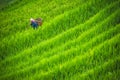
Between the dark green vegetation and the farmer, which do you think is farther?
the farmer

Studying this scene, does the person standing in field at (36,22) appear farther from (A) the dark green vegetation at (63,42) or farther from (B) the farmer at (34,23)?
(A) the dark green vegetation at (63,42)

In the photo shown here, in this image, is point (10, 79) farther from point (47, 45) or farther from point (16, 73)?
point (47, 45)

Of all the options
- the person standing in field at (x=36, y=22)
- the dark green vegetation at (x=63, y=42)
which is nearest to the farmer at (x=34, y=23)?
the person standing in field at (x=36, y=22)

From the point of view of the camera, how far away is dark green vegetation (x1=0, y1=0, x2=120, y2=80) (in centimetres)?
585

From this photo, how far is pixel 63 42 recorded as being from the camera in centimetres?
702

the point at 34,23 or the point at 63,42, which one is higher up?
the point at 34,23

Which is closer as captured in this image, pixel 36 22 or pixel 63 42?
pixel 63 42

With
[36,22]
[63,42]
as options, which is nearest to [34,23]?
[36,22]

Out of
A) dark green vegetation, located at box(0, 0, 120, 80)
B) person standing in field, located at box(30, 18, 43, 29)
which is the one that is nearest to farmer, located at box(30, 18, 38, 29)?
person standing in field, located at box(30, 18, 43, 29)

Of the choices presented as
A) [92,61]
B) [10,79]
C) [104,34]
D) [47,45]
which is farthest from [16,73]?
[104,34]

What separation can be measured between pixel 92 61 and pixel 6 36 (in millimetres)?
3323

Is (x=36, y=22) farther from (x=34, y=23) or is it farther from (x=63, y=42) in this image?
(x=63, y=42)

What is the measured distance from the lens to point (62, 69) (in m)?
5.93

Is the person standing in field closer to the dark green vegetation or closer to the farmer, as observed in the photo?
the farmer
